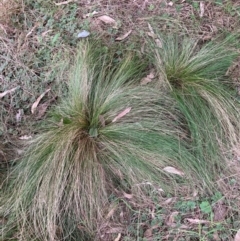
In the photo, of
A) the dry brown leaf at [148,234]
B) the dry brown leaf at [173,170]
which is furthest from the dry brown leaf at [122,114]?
the dry brown leaf at [148,234]

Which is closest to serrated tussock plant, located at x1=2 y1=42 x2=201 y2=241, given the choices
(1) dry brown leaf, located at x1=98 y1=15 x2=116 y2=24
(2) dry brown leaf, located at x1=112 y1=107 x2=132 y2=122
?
(2) dry brown leaf, located at x1=112 y1=107 x2=132 y2=122

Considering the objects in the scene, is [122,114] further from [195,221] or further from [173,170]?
[195,221]

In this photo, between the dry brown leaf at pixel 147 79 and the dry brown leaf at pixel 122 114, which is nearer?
the dry brown leaf at pixel 122 114

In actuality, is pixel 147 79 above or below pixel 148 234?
above

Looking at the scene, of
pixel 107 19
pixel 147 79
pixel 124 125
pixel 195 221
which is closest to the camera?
pixel 195 221

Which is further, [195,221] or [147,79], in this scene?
[147,79]

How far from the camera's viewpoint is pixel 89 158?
224cm

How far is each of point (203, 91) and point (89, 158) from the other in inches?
30.9

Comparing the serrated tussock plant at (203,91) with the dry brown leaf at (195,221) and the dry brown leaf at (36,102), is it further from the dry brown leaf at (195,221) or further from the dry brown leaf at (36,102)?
the dry brown leaf at (36,102)

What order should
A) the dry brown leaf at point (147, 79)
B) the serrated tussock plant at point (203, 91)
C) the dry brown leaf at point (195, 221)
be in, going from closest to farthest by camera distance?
the dry brown leaf at point (195, 221) → the serrated tussock plant at point (203, 91) → the dry brown leaf at point (147, 79)

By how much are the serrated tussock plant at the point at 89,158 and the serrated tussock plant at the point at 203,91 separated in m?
0.09

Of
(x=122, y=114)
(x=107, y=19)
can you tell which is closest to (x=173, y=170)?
(x=122, y=114)

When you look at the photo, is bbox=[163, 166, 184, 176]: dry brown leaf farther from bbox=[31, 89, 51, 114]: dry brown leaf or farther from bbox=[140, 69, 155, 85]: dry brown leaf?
bbox=[31, 89, 51, 114]: dry brown leaf

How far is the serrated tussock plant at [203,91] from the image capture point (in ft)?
7.45
